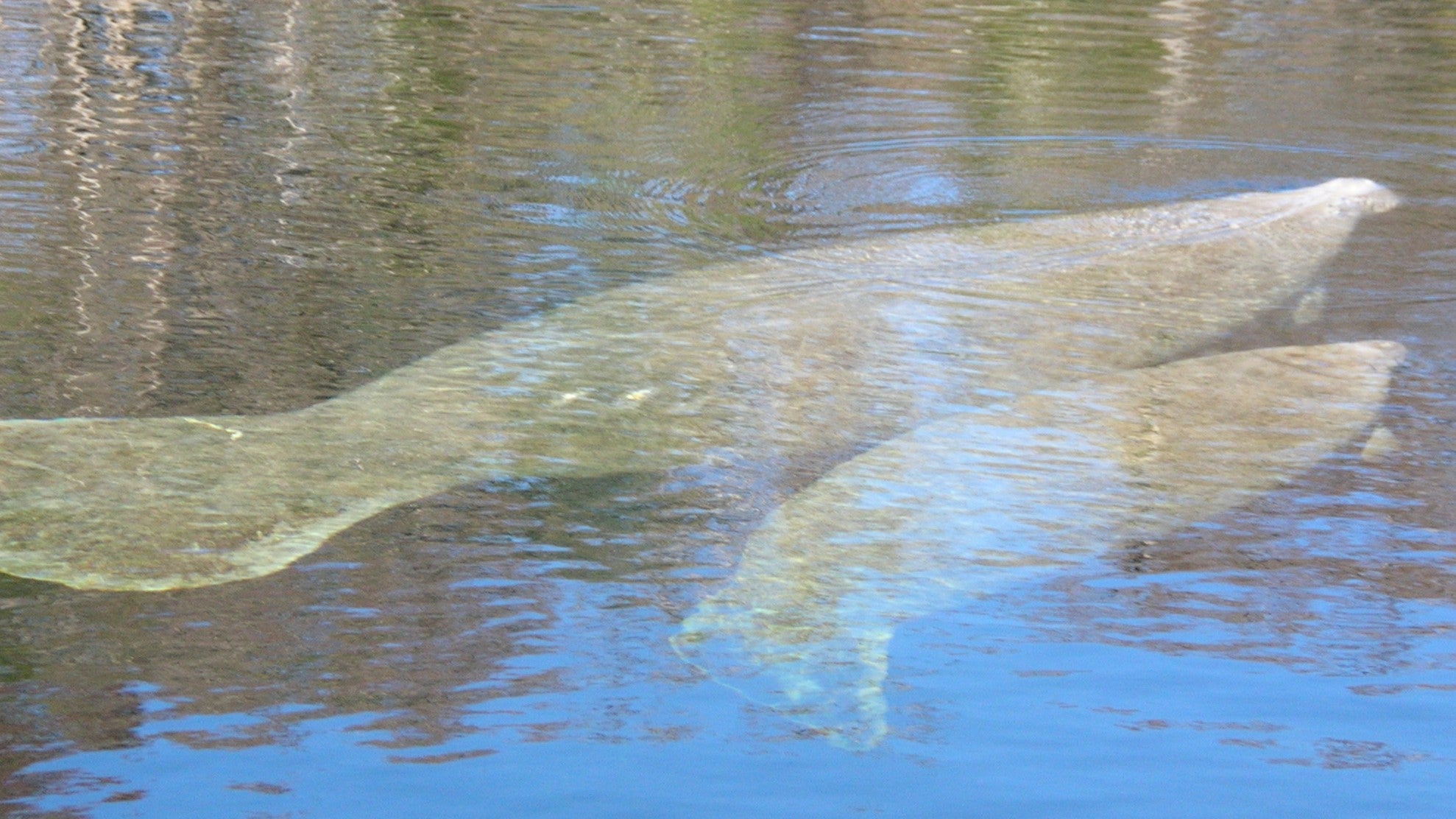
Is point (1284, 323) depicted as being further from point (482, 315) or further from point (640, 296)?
point (482, 315)

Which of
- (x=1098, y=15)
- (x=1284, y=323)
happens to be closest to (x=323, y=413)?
(x=1284, y=323)

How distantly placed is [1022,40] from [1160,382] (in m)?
8.20

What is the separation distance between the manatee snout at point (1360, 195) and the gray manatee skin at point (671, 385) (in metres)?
0.44

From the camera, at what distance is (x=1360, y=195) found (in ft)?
25.5

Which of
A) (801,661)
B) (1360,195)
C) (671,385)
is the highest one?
(1360,195)

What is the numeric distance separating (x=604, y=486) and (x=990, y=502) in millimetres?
1060

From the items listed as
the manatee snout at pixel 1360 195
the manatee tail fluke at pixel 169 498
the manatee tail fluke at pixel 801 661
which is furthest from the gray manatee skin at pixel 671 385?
the manatee tail fluke at pixel 801 661

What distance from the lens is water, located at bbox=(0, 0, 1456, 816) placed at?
2955 millimetres

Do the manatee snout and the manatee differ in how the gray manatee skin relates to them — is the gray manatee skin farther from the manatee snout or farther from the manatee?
the manatee snout

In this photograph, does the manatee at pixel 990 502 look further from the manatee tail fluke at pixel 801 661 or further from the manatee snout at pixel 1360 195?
the manatee snout at pixel 1360 195

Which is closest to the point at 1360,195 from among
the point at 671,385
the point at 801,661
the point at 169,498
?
the point at 671,385

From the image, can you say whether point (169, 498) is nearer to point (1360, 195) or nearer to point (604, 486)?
point (604, 486)

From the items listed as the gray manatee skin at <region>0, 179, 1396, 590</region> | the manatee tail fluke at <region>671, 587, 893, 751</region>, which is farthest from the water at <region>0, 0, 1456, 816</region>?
the gray manatee skin at <region>0, 179, 1396, 590</region>

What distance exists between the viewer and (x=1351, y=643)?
3562 millimetres
